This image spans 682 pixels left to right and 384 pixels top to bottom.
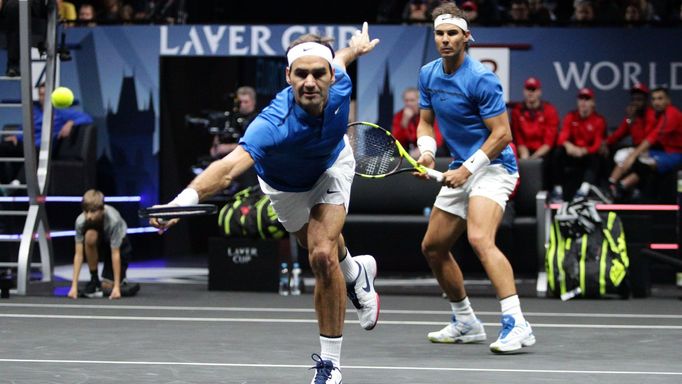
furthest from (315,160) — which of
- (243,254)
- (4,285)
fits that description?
(243,254)

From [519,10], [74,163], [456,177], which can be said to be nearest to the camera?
[456,177]

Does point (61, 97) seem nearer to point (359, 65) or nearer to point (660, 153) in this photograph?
point (359, 65)

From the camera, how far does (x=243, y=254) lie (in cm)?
1208

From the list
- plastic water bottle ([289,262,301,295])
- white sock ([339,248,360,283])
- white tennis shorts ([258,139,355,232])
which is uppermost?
white tennis shorts ([258,139,355,232])

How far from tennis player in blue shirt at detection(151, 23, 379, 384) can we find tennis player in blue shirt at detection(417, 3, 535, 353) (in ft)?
4.10

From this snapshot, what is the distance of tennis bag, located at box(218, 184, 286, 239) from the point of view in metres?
12.0

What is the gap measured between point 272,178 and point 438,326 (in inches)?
126

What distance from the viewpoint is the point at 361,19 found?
59.0 ft

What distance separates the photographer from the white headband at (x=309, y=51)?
232 inches

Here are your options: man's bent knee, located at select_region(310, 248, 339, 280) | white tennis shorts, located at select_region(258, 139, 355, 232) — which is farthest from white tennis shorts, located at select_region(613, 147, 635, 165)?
man's bent knee, located at select_region(310, 248, 339, 280)

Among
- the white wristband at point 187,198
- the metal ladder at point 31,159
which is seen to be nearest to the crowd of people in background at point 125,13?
the metal ladder at point 31,159

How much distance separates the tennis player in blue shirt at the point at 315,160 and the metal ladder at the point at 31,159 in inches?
213

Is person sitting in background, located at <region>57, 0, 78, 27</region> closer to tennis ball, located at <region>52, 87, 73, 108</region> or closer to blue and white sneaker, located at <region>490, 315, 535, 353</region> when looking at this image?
tennis ball, located at <region>52, 87, 73, 108</region>

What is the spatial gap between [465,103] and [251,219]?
4758mm
